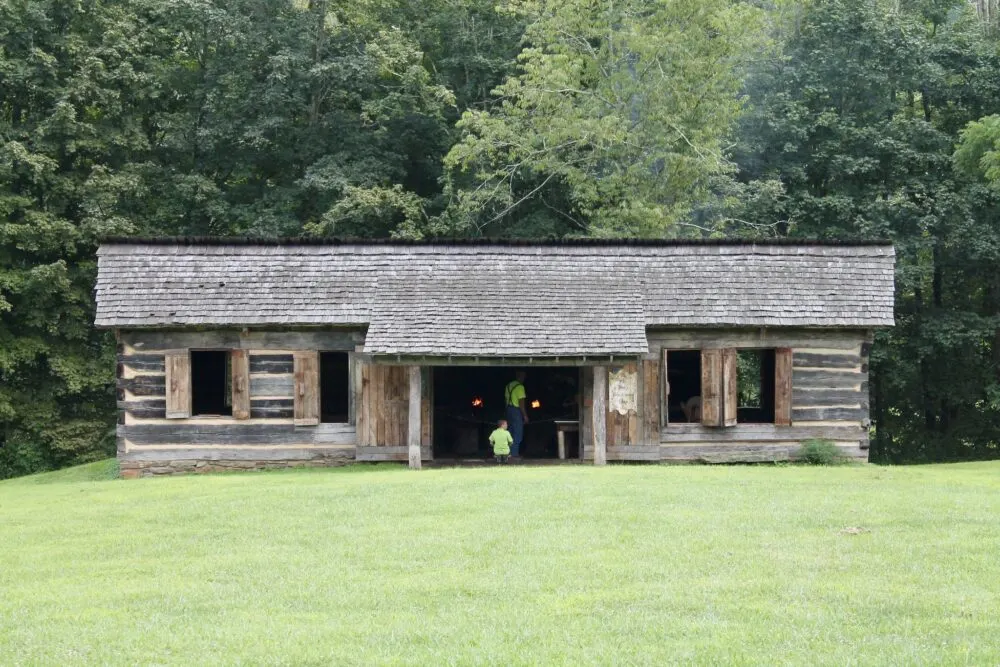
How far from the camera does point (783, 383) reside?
23828 millimetres

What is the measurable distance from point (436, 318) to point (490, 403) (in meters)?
6.22

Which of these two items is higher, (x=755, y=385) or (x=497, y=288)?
(x=497, y=288)

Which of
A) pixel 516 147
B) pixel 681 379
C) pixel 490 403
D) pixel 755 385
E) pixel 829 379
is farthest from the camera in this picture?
pixel 755 385

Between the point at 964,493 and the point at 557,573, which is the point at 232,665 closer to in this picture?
the point at 557,573

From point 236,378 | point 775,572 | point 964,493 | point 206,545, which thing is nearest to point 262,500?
point 206,545

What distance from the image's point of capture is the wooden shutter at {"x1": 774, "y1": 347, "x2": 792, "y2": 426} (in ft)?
78.1

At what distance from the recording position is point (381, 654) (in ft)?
29.1

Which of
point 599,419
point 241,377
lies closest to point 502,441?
point 599,419

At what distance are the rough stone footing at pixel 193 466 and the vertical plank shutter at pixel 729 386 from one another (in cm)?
729

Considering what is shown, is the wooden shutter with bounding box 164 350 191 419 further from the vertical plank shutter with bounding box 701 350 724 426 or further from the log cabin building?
the vertical plank shutter with bounding box 701 350 724 426

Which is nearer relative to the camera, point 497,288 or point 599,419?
point 599,419

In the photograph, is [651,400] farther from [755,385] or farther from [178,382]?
[755,385]

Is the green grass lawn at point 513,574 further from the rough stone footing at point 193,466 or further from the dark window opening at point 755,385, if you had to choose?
the dark window opening at point 755,385

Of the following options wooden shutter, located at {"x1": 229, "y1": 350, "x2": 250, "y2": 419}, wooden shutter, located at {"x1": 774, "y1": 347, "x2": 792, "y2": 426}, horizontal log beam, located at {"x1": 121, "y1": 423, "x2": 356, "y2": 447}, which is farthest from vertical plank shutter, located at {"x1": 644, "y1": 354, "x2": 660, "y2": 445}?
wooden shutter, located at {"x1": 229, "y1": 350, "x2": 250, "y2": 419}
